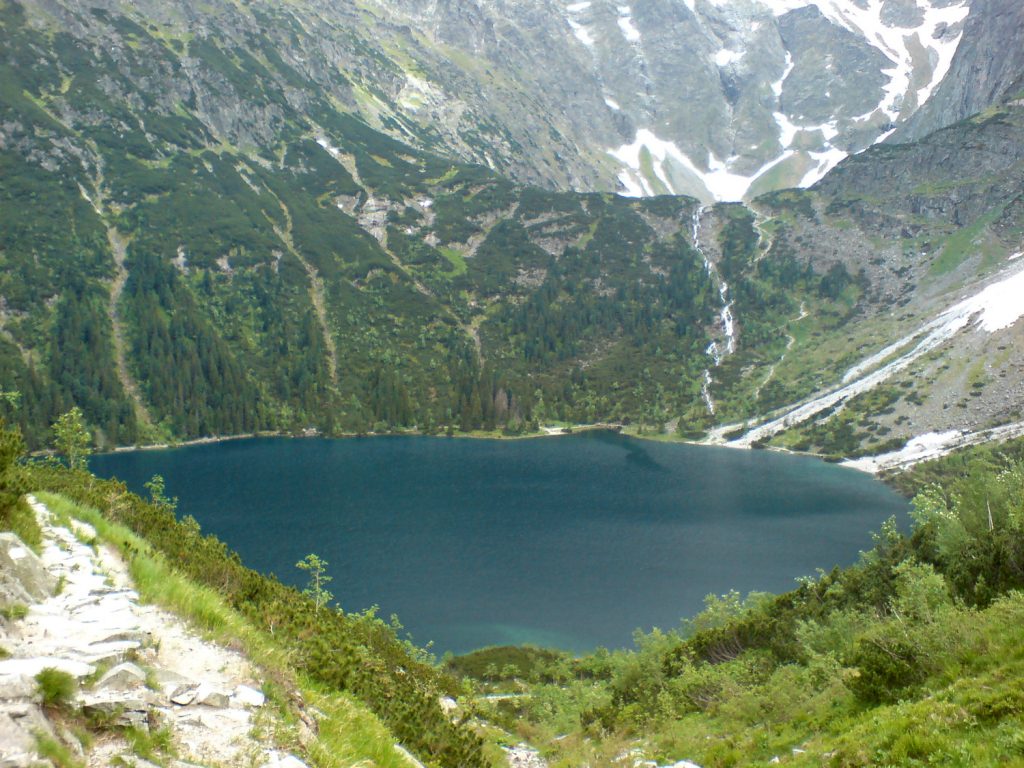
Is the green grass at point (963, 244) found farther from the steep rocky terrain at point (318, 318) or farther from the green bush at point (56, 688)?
the green bush at point (56, 688)

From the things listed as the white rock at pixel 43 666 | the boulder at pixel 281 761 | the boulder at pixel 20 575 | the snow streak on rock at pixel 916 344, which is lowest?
the boulder at pixel 281 761

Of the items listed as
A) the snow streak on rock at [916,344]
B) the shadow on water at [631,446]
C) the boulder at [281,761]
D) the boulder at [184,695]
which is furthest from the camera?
the snow streak on rock at [916,344]

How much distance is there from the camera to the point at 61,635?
8.11 m

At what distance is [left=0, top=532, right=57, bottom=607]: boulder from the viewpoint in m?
8.36

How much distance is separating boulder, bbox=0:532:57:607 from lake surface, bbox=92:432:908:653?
45246 mm

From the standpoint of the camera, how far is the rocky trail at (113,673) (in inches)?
241

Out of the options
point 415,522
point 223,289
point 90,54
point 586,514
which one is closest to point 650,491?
point 586,514

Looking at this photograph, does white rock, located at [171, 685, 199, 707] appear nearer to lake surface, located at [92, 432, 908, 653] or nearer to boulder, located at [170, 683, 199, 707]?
boulder, located at [170, 683, 199, 707]

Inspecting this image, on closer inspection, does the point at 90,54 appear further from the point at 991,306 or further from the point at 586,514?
the point at 991,306

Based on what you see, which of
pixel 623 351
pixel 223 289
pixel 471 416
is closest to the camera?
pixel 471 416

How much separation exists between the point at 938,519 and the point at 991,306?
Result: 144486mm

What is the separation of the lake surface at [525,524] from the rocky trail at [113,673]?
147 feet

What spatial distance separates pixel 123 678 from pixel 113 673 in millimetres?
129

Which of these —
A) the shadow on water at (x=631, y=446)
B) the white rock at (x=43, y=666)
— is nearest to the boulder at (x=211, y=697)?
the white rock at (x=43, y=666)
